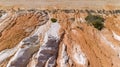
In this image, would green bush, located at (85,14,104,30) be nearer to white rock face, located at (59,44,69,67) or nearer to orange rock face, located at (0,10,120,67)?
orange rock face, located at (0,10,120,67)

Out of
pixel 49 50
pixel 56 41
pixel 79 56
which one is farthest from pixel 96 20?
pixel 49 50

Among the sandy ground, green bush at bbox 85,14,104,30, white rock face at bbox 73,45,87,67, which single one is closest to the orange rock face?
white rock face at bbox 73,45,87,67

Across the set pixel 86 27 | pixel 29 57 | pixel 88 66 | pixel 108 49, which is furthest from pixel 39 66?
pixel 86 27

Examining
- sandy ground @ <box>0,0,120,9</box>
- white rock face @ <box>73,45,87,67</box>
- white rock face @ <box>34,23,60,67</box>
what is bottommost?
white rock face @ <box>73,45,87,67</box>

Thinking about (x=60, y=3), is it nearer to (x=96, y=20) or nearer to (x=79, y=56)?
(x=96, y=20)

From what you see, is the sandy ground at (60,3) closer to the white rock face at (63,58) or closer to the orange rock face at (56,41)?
the orange rock face at (56,41)

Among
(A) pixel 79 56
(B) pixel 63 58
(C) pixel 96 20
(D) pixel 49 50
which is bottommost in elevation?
(A) pixel 79 56

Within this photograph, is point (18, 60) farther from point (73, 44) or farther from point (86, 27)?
point (86, 27)
